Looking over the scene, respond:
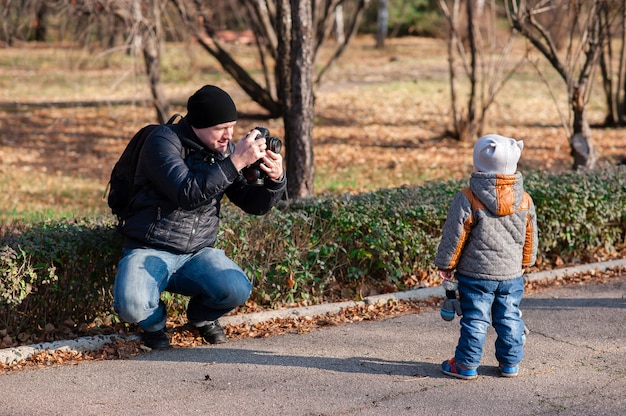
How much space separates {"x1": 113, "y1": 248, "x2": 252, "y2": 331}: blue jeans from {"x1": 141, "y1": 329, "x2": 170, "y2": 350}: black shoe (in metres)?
0.06

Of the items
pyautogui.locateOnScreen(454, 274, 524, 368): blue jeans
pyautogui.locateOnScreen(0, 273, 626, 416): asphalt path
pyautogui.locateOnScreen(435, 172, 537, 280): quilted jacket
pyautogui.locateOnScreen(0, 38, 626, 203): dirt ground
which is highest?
pyautogui.locateOnScreen(435, 172, 537, 280): quilted jacket

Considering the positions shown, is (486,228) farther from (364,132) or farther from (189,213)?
(364,132)

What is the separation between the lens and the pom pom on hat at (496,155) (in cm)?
422

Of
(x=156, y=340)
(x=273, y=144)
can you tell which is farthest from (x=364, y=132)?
(x=156, y=340)

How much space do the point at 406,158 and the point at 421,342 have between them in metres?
8.97

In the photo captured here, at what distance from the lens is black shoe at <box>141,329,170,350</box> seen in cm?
472

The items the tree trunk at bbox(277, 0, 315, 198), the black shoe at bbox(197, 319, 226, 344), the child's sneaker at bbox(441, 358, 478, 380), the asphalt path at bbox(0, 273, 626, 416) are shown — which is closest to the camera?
the asphalt path at bbox(0, 273, 626, 416)

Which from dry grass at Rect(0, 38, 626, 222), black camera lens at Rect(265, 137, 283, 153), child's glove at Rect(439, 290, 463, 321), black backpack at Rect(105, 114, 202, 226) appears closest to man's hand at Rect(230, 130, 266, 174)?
black camera lens at Rect(265, 137, 283, 153)

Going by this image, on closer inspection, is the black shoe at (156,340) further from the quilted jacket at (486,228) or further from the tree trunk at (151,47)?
the tree trunk at (151,47)

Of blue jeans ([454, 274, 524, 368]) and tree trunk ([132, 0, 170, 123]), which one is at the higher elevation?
tree trunk ([132, 0, 170, 123])

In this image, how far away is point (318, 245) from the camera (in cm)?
575

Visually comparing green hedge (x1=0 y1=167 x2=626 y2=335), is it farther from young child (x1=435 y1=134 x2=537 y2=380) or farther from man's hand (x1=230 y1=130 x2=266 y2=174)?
young child (x1=435 y1=134 x2=537 y2=380)

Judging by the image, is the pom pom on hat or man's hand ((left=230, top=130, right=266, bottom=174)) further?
man's hand ((left=230, top=130, right=266, bottom=174))

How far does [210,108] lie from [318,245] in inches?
63.6
